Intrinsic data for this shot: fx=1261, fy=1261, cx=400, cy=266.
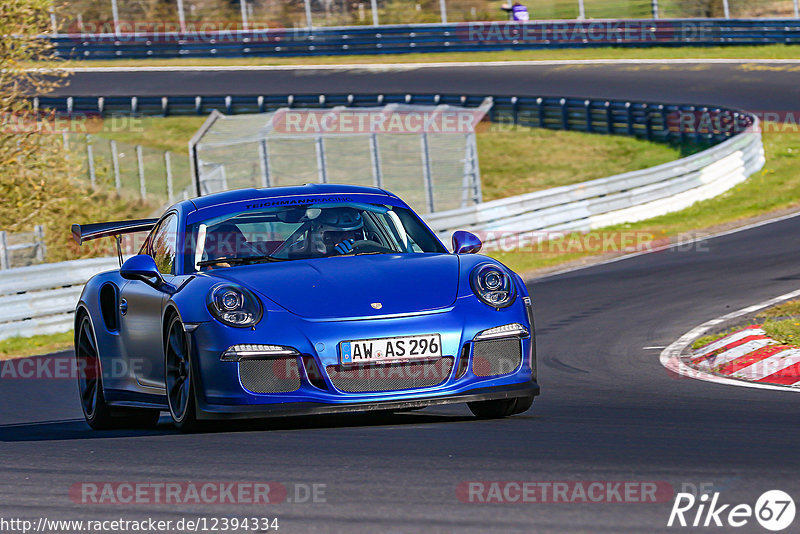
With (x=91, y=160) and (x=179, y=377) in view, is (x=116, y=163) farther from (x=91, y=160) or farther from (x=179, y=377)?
(x=179, y=377)

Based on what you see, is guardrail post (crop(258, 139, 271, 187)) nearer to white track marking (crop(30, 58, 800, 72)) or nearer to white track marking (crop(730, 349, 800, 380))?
white track marking (crop(730, 349, 800, 380))

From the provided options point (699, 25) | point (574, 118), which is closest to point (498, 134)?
point (574, 118)

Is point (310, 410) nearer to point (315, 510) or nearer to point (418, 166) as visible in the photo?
point (315, 510)

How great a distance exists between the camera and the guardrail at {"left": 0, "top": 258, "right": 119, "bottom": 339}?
14.8 meters

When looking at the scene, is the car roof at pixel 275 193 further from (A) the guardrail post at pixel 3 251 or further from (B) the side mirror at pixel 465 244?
(A) the guardrail post at pixel 3 251

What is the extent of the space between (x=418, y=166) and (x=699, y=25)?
2235 cm

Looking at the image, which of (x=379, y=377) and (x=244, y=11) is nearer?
(x=379, y=377)

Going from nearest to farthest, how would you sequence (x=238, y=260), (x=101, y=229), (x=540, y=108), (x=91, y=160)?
(x=238, y=260)
(x=101, y=229)
(x=91, y=160)
(x=540, y=108)

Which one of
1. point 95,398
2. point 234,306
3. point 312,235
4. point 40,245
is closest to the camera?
point 234,306

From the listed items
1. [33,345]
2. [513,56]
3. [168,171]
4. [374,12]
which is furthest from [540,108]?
[33,345]

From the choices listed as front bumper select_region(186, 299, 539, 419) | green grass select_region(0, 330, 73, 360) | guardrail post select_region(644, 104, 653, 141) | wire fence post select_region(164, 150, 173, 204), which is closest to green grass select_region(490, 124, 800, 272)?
green grass select_region(0, 330, 73, 360)

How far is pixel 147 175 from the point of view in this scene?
26.0 metres

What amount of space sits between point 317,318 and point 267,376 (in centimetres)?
37

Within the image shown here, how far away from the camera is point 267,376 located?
20.2ft
